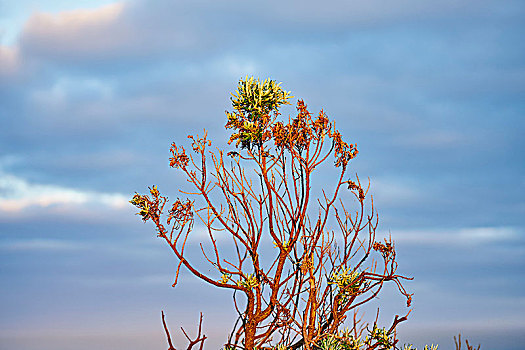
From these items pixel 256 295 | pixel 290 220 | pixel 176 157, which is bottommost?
pixel 256 295

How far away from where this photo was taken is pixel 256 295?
22.6 feet

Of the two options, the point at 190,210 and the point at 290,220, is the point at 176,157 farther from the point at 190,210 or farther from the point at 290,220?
the point at 290,220

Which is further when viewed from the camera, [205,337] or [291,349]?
[291,349]

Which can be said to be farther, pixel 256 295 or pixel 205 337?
pixel 256 295

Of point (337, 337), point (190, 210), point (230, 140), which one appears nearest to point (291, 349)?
point (337, 337)

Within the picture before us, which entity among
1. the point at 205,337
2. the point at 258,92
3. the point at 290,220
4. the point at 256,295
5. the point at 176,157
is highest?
the point at 258,92

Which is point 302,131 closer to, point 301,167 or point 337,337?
point 301,167

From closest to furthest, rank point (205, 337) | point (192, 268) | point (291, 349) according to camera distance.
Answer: point (205, 337)
point (192, 268)
point (291, 349)

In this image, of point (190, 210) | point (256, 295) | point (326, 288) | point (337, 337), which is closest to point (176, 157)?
point (190, 210)

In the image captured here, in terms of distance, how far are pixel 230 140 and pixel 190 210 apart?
1.00m

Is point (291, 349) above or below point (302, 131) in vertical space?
below

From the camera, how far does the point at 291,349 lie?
7.22m

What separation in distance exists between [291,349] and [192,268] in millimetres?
1649

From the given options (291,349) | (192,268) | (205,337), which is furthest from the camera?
(291,349)
